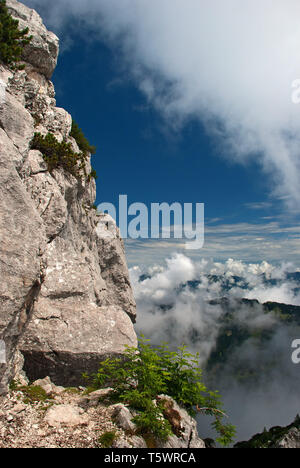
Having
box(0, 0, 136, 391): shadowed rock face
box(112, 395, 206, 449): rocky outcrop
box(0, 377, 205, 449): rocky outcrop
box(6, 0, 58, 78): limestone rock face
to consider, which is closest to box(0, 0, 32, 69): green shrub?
box(0, 0, 136, 391): shadowed rock face

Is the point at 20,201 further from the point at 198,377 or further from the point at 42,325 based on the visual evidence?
the point at 198,377

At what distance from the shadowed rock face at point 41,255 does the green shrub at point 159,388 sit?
3.49 metres

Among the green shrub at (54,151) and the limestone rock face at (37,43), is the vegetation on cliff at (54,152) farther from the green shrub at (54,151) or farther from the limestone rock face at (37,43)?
the limestone rock face at (37,43)

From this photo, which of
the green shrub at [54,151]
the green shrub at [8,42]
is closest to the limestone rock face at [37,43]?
the green shrub at [8,42]

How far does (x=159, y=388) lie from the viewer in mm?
9562

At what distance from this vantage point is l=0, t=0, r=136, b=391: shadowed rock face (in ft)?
32.4

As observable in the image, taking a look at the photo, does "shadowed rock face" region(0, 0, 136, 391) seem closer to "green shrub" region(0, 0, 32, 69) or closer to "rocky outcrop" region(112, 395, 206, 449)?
"green shrub" region(0, 0, 32, 69)

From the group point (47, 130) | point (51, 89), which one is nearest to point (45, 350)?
point (47, 130)

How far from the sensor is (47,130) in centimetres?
1983

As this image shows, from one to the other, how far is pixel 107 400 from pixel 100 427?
192 centimetres

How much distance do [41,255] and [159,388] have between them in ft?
24.2

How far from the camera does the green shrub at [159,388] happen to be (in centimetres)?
884

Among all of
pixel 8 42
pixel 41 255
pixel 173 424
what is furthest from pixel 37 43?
Result: pixel 173 424

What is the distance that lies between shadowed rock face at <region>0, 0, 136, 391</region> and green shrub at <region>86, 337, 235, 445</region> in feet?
11.4
